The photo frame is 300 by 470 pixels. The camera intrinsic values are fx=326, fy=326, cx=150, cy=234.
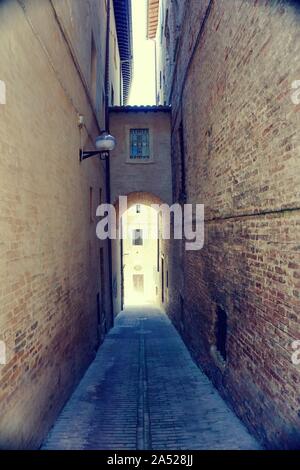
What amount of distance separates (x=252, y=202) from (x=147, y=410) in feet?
Result: 13.5

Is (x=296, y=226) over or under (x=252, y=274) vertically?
over

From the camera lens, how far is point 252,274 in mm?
4453

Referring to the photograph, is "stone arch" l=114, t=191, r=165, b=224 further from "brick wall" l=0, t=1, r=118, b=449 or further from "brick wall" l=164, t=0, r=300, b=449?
"brick wall" l=164, t=0, r=300, b=449

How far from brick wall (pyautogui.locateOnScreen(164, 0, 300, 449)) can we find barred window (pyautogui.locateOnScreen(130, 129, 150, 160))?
19.7ft

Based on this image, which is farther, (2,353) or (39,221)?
(39,221)

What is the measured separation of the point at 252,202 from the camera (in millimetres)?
4395

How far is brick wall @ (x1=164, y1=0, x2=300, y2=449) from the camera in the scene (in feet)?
11.2

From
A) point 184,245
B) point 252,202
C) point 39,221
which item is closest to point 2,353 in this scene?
point 39,221

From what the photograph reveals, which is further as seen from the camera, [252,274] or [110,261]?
[110,261]

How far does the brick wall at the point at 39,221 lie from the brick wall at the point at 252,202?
2744 mm

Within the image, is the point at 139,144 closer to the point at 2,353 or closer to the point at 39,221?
the point at 39,221

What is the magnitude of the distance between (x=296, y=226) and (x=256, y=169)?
124 centimetres
